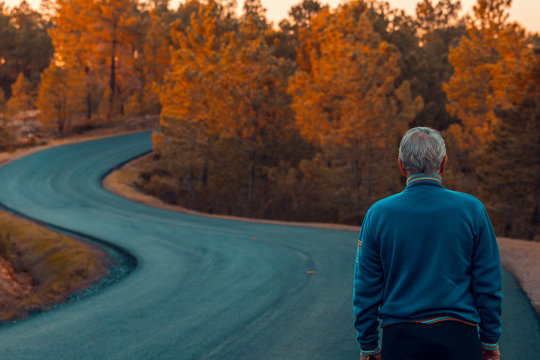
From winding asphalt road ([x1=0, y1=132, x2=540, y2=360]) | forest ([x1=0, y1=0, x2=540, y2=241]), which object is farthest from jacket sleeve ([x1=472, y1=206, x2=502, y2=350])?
forest ([x1=0, y1=0, x2=540, y2=241])

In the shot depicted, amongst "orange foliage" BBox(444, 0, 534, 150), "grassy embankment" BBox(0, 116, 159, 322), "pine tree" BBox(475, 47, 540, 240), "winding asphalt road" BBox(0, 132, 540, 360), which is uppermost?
"orange foliage" BBox(444, 0, 534, 150)

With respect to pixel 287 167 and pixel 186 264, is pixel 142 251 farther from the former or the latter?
pixel 287 167

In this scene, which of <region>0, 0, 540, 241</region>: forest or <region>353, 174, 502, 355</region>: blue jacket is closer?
<region>353, 174, 502, 355</region>: blue jacket

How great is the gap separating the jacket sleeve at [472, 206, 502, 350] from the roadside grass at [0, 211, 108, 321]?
7.43 metres

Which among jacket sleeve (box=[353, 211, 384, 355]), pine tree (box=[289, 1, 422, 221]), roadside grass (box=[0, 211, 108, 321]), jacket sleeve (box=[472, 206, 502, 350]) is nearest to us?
jacket sleeve (box=[472, 206, 502, 350])

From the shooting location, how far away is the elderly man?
2.59 m

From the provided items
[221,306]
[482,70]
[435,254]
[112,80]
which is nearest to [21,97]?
[112,80]

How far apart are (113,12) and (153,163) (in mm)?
23379

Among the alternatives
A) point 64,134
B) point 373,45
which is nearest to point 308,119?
point 373,45

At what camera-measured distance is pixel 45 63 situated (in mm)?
72812

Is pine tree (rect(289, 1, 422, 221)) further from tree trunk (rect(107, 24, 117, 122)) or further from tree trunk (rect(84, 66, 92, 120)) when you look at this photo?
tree trunk (rect(107, 24, 117, 122))

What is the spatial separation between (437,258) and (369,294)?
423 mm

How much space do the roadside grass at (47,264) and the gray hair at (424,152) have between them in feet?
24.1

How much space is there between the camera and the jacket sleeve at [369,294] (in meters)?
2.77
